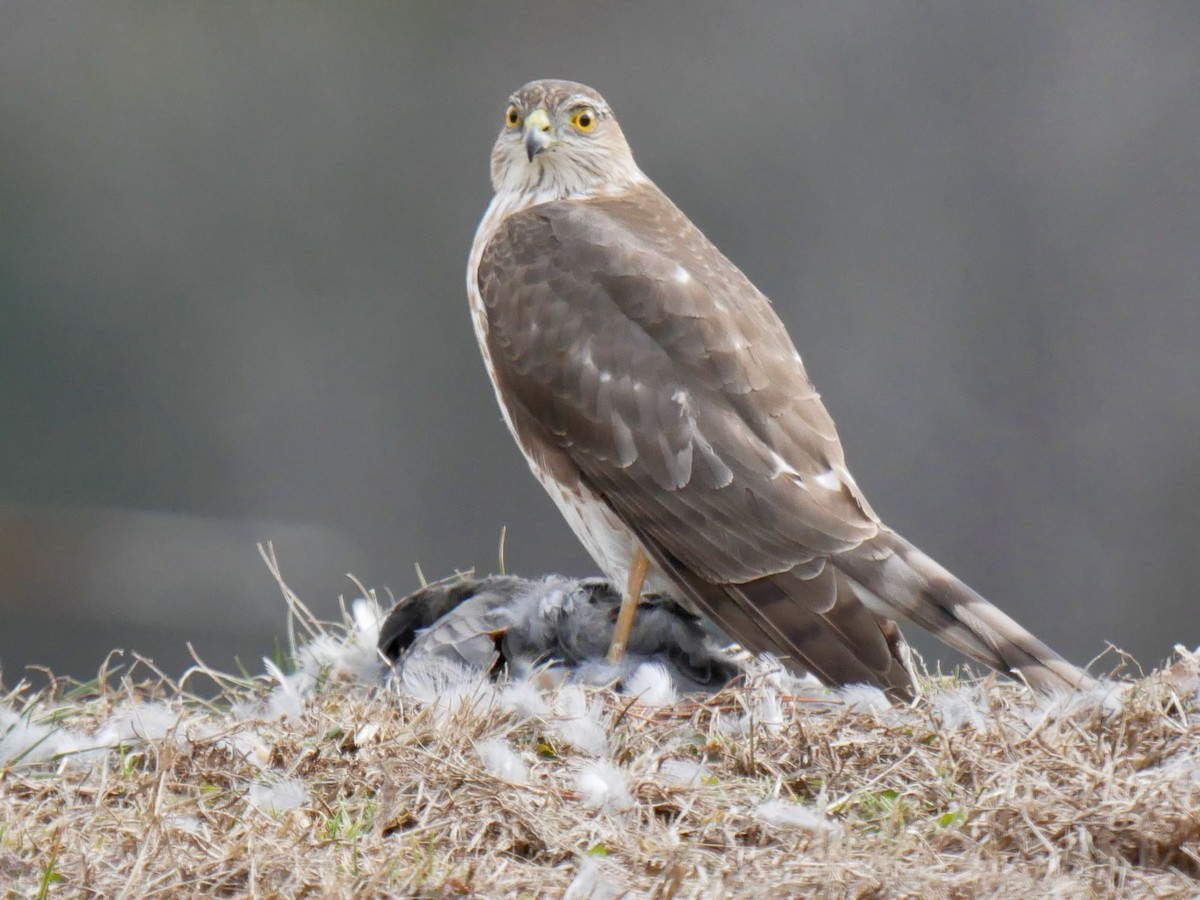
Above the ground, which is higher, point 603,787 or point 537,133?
point 537,133

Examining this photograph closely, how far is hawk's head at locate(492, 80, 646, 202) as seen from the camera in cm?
423

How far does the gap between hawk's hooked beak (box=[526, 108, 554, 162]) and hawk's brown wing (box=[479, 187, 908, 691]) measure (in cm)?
34

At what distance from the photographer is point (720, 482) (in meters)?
3.38

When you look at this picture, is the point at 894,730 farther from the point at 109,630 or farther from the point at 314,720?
the point at 109,630

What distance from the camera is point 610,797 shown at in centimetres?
244

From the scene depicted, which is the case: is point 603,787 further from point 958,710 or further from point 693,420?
point 693,420

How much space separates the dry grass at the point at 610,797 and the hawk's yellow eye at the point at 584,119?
1886mm

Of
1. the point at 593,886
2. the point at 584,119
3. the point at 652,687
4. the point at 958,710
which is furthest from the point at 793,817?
the point at 584,119

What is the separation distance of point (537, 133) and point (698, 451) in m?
1.20

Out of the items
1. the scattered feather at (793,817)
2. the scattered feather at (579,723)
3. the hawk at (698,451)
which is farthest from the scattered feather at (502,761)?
the hawk at (698,451)

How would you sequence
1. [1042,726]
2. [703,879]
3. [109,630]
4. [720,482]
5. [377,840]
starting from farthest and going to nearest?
[109,630] → [720,482] → [1042,726] → [377,840] → [703,879]

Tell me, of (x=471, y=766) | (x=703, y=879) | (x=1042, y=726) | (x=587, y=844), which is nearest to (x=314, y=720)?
(x=471, y=766)

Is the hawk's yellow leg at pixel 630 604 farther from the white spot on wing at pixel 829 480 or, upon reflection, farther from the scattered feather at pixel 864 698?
the scattered feather at pixel 864 698

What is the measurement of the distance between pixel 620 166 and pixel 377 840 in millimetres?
2543
